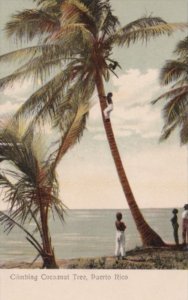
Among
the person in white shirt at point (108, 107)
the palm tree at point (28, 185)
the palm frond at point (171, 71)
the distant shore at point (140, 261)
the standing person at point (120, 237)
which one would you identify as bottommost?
the distant shore at point (140, 261)

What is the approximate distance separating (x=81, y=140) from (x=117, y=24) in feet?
2.33

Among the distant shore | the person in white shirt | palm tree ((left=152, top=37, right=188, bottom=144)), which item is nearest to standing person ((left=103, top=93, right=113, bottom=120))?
the person in white shirt

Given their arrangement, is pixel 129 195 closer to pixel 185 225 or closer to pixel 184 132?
pixel 185 225

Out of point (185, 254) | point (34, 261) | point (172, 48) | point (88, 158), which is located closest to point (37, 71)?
point (88, 158)

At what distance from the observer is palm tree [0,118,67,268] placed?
2668 mm

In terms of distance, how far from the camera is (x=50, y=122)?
273 centimetres

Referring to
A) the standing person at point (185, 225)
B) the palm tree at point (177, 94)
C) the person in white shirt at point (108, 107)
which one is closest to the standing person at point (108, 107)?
the person in white shirt at point (108, 107)

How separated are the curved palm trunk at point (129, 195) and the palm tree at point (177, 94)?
0.29 metres

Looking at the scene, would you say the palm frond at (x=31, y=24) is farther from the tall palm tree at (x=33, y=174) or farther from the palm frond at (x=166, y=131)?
the palm frond at (x=166, y=131)

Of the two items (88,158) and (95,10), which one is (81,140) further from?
(95,10)

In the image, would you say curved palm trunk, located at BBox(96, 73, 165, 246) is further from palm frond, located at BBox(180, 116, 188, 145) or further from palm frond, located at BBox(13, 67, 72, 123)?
palm frond, located at BBox(180, 116, 188, 145)

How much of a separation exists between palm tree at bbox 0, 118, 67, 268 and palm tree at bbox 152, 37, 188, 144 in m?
0.72

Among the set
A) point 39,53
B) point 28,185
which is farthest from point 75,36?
point 28,185

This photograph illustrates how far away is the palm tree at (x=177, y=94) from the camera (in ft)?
8.60
